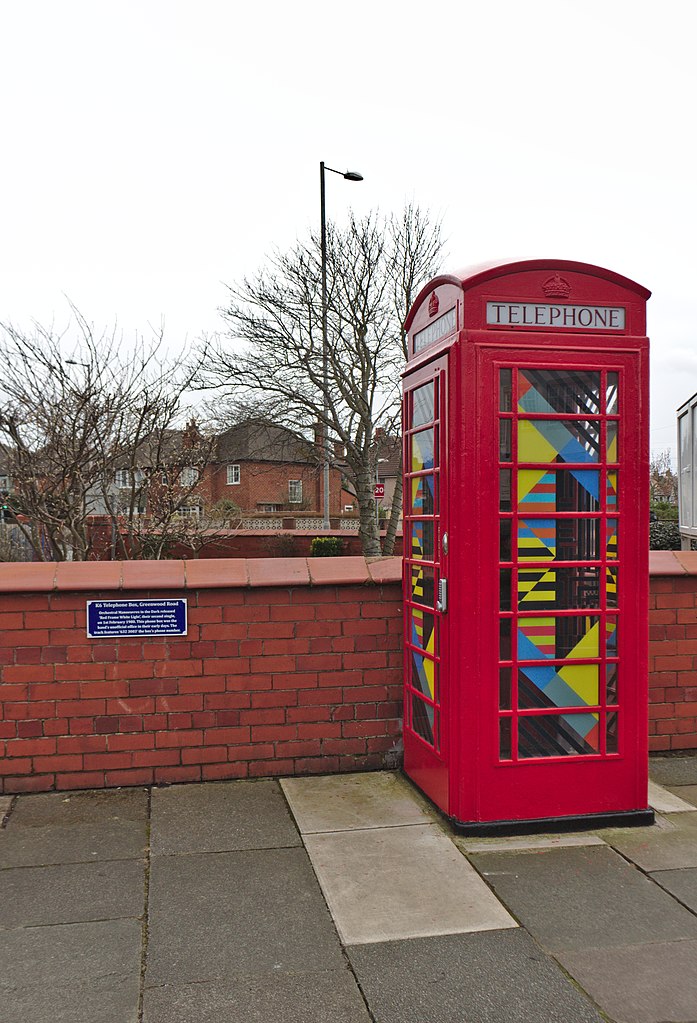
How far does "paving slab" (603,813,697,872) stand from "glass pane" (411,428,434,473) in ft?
7.24

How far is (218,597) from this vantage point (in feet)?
18.1

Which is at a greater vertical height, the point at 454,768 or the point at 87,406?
the point at 87,406

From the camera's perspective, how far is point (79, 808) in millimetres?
5082

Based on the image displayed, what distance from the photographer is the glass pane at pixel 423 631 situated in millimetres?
5027

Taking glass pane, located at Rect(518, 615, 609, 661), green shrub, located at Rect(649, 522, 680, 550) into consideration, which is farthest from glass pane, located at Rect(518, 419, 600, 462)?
green shrub, located at Rect(649, 522, 680, 550)

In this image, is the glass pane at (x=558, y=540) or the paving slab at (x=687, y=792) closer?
the glass pane at (x=558, y=540)

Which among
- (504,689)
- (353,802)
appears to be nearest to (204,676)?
(353,802)

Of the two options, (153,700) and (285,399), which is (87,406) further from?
(285,399)

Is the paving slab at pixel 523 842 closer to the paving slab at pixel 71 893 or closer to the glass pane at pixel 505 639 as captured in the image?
the glass pane at pixel 505 639

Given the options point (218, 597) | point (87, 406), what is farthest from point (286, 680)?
point (87, 406)

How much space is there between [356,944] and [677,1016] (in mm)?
1184

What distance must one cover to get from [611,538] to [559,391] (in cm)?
83

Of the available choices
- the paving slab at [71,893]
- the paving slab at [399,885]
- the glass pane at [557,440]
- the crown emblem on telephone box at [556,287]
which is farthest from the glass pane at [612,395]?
the paving slab at [71,893]

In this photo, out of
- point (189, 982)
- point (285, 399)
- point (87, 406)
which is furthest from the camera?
point (285, 399)
